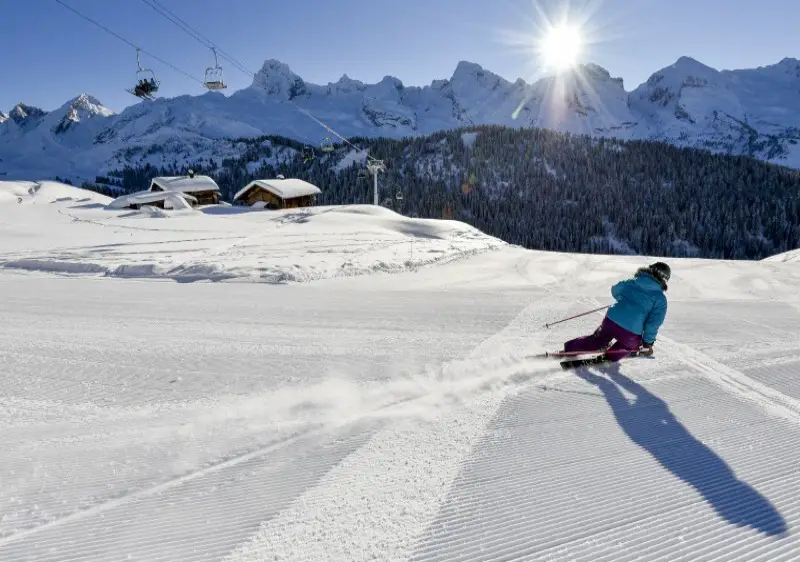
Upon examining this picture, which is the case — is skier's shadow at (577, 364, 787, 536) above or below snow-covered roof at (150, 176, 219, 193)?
below

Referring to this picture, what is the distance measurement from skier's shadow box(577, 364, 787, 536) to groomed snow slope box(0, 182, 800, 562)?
0.8 inches

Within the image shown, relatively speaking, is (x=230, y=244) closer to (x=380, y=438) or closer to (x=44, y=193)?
(x=380, y=438)

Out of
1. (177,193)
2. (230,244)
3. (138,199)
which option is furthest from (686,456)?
(177,193)

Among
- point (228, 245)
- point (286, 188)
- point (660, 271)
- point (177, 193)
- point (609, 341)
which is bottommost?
point (609, 341)

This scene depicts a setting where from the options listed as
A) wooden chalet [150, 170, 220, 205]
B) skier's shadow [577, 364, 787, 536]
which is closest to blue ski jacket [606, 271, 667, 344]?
skier's shadow [577, 364, 787, 536]

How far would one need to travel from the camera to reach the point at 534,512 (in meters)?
2.91

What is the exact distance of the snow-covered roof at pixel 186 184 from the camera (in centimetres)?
5025

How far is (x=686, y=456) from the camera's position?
12.0 ft

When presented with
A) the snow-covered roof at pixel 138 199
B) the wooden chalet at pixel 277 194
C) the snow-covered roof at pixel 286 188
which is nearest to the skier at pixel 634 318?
the snow-covered roof at pixel 138 199

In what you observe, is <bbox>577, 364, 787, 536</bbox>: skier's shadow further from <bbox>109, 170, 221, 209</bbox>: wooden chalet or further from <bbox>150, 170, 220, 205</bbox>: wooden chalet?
<bbox>150, 170, 220, 205</bbox>: wooden chalet

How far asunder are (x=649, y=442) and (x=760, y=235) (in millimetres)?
175818

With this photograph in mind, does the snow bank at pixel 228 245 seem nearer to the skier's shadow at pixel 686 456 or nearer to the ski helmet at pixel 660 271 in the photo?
the ski helmet at pixel 660 271

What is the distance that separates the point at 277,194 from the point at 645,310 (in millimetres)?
45257

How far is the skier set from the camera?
19.1ft
